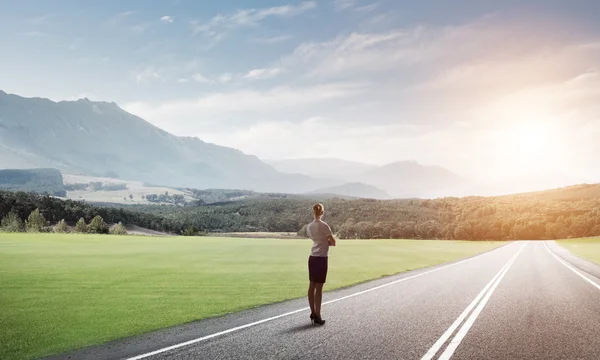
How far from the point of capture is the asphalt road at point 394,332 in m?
9.26

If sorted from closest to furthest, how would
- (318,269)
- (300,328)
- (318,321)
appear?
(300,328)
(318,321)
(318,269)

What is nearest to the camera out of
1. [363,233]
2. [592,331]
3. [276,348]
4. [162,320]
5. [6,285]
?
[276,348]

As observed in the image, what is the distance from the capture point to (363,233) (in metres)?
157

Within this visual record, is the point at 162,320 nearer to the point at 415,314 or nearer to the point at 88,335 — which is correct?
the point at 88,335

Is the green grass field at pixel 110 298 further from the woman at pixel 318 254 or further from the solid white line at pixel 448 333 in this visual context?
the solid white line at pixel 448 333

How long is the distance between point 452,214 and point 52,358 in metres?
198

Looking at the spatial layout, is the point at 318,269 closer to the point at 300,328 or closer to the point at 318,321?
the point at 318,321

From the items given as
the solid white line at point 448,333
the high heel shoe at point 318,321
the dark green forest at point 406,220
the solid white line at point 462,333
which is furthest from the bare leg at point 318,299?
the dark green forest at point 406,220

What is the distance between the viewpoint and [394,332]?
1109 centimetres

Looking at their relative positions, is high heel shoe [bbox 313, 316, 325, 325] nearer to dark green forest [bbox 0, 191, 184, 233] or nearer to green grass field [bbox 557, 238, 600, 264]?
green grass field [bbox 557, 238, 600, 264]

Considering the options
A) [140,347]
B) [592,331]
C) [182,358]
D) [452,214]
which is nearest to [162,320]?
[140,347]

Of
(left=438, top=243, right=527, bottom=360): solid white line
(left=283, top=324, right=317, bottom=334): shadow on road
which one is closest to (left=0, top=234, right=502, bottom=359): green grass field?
(left=283, top=324, right=317, bottom=334): shadow on road

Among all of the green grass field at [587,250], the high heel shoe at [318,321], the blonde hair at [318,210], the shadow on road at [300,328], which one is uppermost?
the blonde hair at [318,210]

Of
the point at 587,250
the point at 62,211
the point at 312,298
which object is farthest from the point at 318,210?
the point at 62,211
